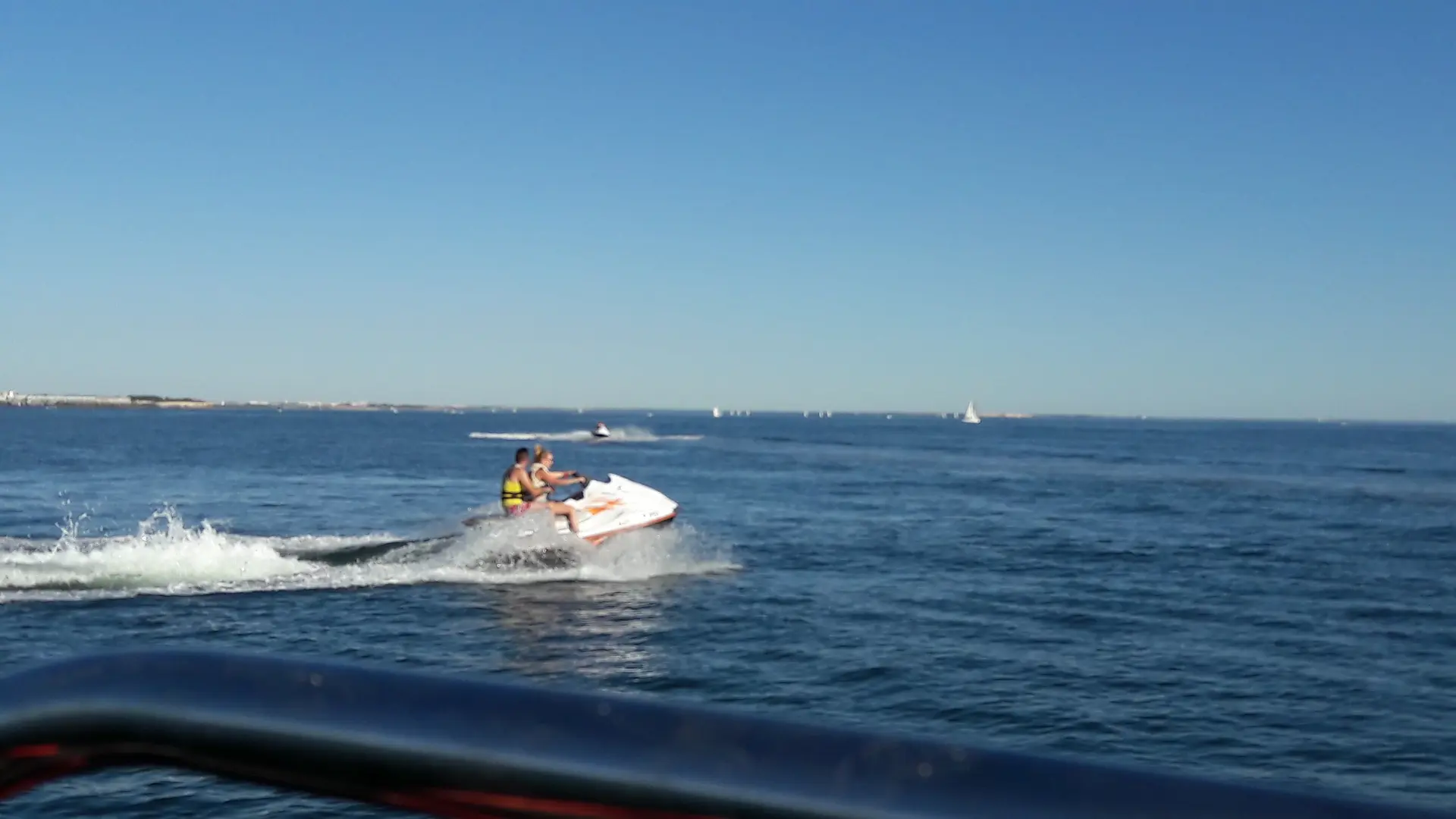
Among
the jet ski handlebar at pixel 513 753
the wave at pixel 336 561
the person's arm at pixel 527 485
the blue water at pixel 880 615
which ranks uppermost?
the jet ski handlebar at pixel 513 753

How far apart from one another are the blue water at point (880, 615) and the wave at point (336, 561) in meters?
0.09

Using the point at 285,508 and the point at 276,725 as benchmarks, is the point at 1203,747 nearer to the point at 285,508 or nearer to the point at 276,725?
the point at 276,725

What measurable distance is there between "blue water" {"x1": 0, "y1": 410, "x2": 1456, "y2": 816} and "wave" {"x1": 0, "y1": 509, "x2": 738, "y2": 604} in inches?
3.4

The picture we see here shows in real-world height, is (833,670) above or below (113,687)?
below

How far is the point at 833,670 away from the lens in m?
16.2

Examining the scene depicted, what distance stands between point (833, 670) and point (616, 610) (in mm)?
5299

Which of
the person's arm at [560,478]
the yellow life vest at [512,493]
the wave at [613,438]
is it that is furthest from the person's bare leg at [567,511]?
the wave at [613,438]

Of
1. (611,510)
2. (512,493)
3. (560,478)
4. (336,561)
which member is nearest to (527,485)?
(512,493)

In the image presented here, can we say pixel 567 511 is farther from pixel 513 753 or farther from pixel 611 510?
pixel 513 753

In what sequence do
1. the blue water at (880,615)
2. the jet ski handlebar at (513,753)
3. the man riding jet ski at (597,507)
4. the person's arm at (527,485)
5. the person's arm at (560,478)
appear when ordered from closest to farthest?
the jet ski handlebar at (513,753) → the blue water at (880,615) → the person's arm at (527,485) → the person's arm at (560,478) → the man riding jet ski at (597,507)

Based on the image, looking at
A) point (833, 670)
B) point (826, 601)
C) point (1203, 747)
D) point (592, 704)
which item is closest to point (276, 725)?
point (592, 704)

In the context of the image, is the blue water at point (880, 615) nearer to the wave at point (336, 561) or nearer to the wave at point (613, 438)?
the wave at point (336, 561)

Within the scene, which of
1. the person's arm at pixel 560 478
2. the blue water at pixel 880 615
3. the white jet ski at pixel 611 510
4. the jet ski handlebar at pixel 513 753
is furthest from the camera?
the white jet ski at pixel 611 510

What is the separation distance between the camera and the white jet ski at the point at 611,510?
24000 millimetres
